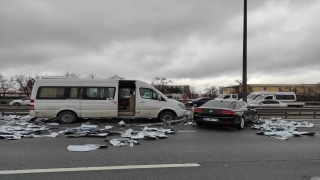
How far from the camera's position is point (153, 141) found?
7.43 metres

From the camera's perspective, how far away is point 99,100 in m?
11.5

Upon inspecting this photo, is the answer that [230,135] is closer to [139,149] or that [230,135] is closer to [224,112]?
[224,112]

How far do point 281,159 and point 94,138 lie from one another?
544 cm

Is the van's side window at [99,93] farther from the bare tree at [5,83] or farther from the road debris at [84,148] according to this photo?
the bare tree at [5,83]

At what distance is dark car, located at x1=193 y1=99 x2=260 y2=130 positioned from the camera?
386 inches

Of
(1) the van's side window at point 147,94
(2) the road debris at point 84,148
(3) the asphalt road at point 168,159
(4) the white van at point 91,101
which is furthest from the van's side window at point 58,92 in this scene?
(2) the road debris at point 84,148

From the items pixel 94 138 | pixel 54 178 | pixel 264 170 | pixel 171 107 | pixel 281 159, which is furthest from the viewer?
pixel 171 107

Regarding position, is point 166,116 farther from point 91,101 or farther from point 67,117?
point 67,117

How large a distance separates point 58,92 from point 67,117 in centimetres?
128

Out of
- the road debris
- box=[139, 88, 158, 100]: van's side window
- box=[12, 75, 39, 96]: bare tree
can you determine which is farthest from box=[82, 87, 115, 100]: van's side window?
box=[12, 75, 39, 96]: bare tree

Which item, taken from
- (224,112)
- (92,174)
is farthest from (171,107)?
(92,174)

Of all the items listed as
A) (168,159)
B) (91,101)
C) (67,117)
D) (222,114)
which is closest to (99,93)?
(91,101)

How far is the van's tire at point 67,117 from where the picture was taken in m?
11.4

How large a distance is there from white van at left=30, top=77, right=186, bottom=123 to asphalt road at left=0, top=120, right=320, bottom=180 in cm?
389
